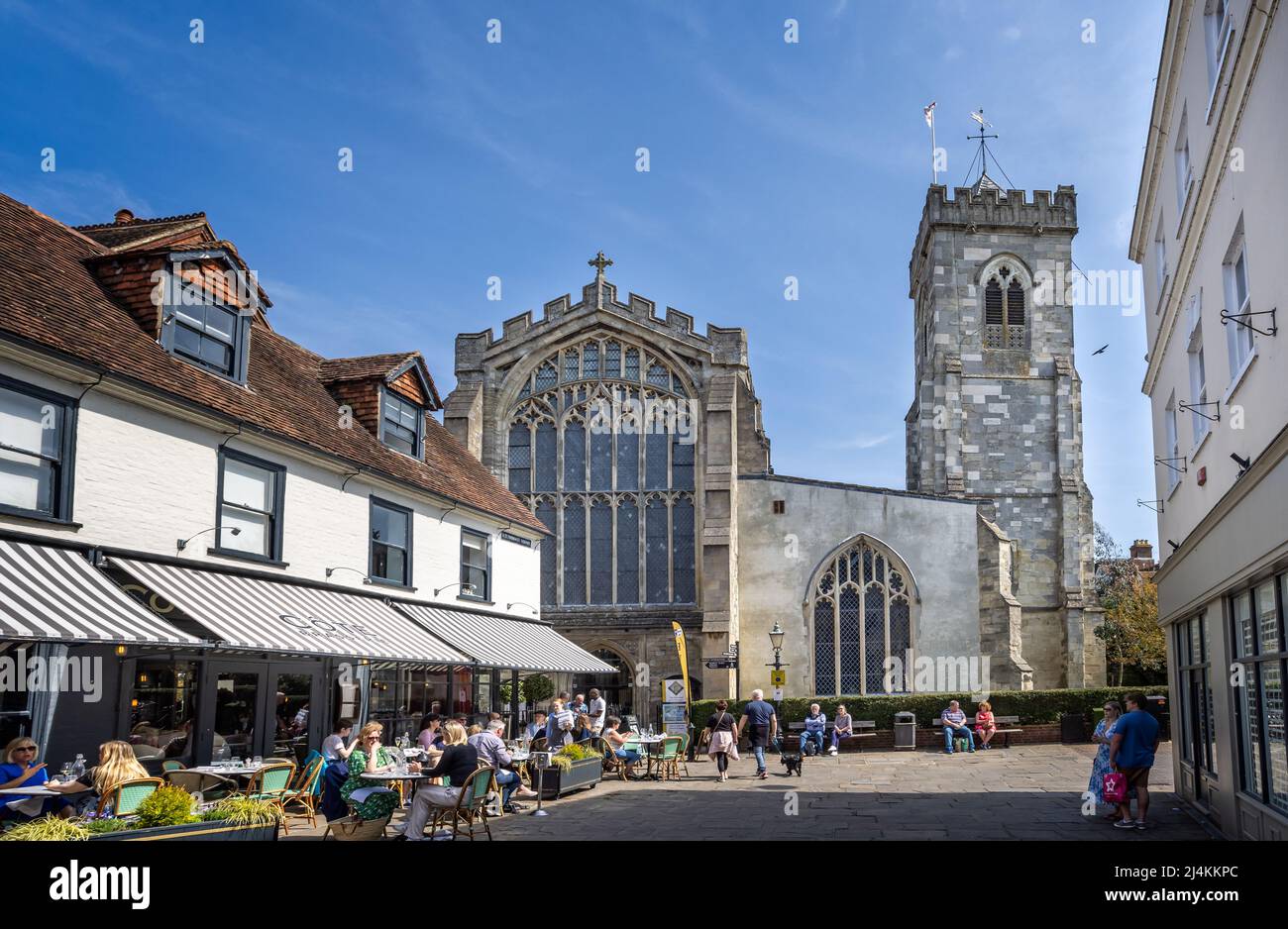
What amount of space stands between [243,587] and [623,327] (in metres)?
20.2

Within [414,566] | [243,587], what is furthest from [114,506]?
[414,566]

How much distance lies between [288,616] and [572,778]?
546 centimetres

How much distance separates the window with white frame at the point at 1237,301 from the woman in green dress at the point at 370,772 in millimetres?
9200

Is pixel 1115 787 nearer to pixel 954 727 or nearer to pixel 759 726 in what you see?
pixel 759 726

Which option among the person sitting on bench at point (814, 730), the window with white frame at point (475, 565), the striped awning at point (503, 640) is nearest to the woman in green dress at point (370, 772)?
the striped awning at point (503, 640)

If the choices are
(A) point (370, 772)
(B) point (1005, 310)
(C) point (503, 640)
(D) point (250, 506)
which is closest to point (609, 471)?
(C) point (503, 640)

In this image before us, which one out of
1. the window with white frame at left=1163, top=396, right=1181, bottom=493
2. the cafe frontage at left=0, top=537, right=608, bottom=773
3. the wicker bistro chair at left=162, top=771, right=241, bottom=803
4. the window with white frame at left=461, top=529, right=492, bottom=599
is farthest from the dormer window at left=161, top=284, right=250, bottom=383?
the window with white frame at left=1163, top=396, right=1181, bottom=493

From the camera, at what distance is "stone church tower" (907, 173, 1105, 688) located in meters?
36.8

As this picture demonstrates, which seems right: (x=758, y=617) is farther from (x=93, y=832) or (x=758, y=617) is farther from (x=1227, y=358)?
(x=93, y=832)

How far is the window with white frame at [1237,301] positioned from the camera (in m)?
10.3

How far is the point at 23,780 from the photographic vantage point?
10508 mm

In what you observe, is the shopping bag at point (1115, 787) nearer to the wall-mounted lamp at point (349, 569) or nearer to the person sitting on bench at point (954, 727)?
the wall-mounted lamp at point (349, 569)

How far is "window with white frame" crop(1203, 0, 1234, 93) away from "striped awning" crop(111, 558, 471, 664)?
11.6 meters

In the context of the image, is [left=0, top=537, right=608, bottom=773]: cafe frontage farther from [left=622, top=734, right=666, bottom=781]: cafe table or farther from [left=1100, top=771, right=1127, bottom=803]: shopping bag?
[left=1100, top=771, right=1127, bottom=803]: shopping bag
